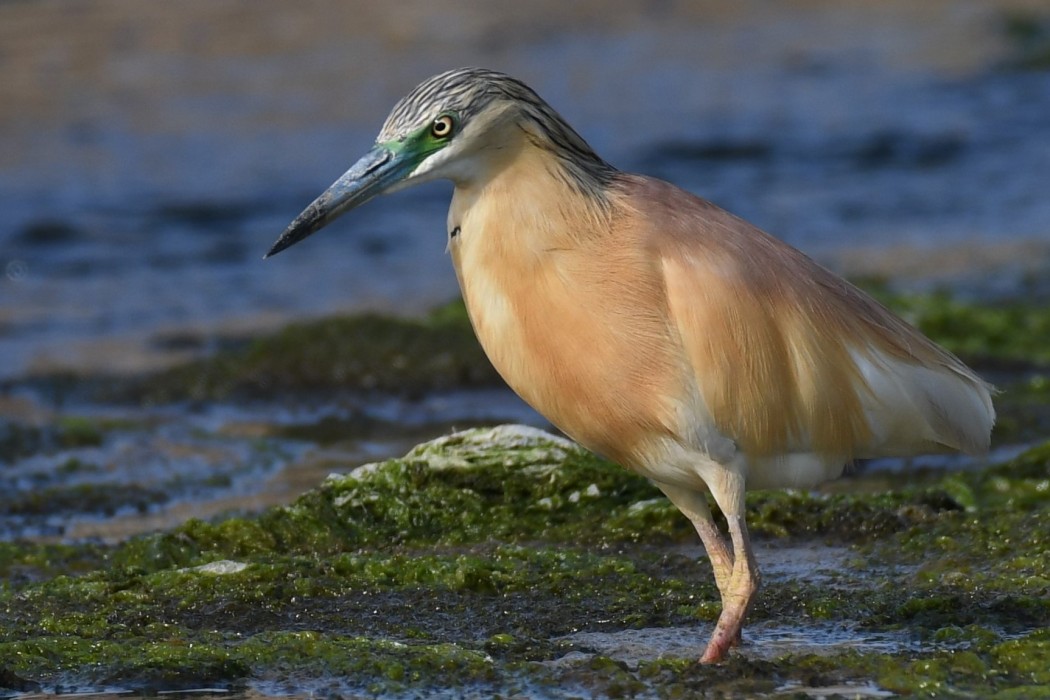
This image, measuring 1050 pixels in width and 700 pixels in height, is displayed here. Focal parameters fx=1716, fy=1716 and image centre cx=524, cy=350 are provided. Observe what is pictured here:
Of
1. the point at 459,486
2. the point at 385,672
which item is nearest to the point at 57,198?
the point at 459,486

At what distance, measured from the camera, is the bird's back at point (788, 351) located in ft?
18.2

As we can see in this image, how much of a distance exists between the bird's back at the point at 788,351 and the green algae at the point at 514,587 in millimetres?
701

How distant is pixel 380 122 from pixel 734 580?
14.1 metres

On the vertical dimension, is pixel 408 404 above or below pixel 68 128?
below

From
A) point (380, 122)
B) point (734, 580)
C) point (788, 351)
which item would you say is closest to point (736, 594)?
point (734, 580)

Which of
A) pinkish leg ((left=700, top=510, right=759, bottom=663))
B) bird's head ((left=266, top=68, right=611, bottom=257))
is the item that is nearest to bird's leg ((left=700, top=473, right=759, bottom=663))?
pinkish leg ((left=700, top=510, right=759, bottom=663))

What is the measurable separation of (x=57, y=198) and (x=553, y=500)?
11.1 metres

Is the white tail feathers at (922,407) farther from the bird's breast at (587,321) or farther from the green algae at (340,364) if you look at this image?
the green algae at (340,364)

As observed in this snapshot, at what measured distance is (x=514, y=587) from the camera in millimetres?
6645

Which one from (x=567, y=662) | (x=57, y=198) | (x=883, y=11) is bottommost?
(x=567, y=662)

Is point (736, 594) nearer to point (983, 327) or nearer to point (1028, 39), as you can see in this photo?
point (983, 327)

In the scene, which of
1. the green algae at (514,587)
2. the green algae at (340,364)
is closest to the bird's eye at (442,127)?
the green algae at (514,587)

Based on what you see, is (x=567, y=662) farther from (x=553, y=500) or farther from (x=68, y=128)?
(x=68, y=128)

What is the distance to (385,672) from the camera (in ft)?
18.7
